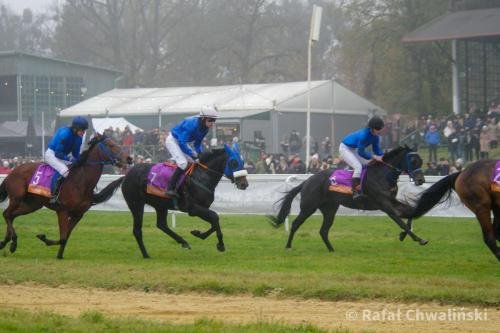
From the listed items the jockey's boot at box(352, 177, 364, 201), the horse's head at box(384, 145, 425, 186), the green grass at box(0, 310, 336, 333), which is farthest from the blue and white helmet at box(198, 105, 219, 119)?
the green grass at box(0, 310, 336, 333)

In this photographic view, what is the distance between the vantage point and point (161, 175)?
49.6ft

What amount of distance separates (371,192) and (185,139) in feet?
10.3

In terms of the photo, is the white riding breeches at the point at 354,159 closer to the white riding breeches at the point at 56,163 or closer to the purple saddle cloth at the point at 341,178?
the purple saddle cloth at the point at 341,178

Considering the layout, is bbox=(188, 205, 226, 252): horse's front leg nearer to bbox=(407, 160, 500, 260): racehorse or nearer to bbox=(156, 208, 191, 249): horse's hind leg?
bbox=(156, 208, 191, 249): horse's hind leg

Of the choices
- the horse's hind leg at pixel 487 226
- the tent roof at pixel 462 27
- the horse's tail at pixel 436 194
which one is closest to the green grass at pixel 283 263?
the horse's hind leg at pixel 487 226

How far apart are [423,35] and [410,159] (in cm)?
2197

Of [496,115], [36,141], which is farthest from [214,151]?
[36,141]

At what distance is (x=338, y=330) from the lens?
8.35m

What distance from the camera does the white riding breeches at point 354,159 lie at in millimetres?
15594

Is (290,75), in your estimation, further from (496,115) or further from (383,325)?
(383,325)

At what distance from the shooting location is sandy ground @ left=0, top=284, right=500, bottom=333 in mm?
8961

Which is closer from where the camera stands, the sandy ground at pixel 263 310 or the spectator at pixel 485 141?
the sandy ground at pixel 263 310

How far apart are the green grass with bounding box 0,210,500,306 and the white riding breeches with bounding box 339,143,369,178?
1.28 metres

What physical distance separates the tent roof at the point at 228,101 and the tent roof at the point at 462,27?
382cm
